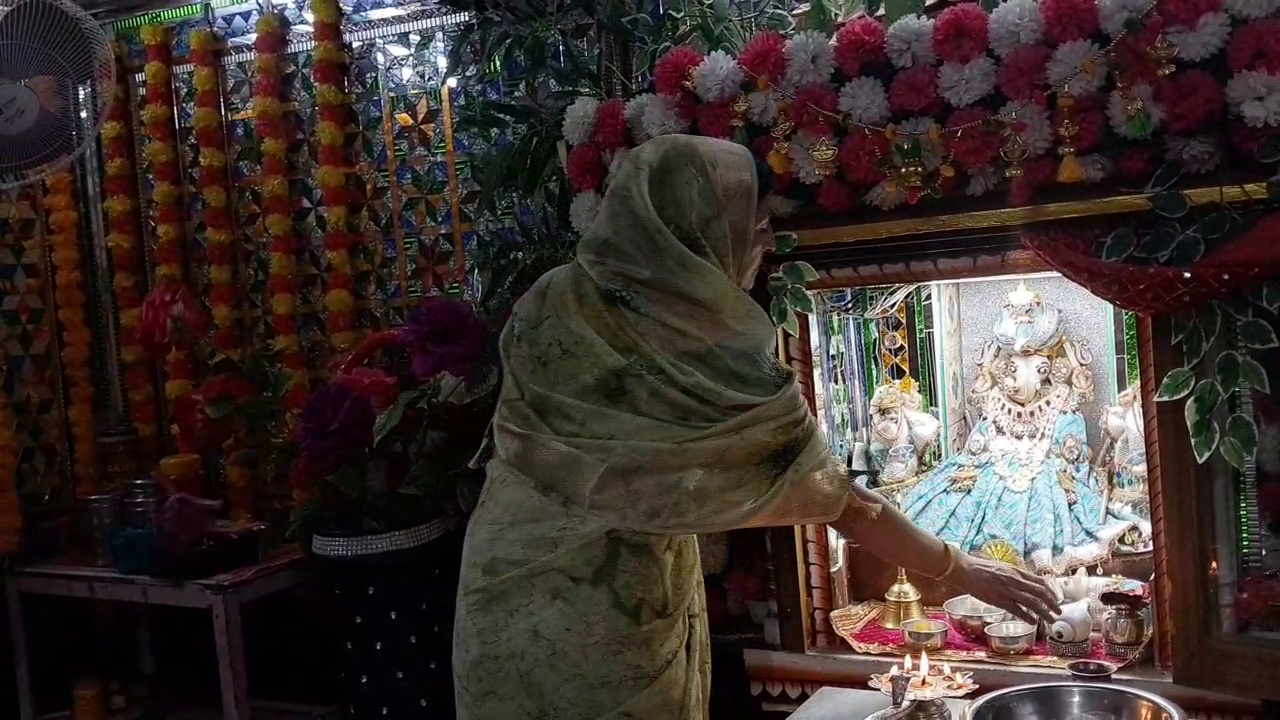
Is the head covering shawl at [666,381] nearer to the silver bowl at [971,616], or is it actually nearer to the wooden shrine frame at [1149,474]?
the wooden shrine frame at [1149,474]

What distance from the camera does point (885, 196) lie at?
2.45 m

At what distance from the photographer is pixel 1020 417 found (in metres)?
3.19

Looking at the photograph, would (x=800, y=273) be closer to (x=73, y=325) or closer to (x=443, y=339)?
(x=443, y=339)

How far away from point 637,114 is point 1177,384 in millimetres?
1266

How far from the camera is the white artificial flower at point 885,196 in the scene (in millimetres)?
2432

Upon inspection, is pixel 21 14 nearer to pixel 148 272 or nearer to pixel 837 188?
pixel 148 272

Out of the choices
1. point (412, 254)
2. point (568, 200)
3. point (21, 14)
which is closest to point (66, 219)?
point (21, 14)

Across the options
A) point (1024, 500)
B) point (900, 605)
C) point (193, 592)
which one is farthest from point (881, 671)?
point (193, 592)

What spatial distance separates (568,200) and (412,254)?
743 millimetres

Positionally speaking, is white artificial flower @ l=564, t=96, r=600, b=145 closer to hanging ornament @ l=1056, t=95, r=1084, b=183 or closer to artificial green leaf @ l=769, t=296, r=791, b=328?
artificial green leaf @ l=769, t=296, r=791, b=328

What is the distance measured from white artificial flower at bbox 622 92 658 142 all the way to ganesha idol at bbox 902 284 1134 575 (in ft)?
3.88

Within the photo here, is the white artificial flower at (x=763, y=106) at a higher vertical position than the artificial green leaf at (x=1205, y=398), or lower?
higher

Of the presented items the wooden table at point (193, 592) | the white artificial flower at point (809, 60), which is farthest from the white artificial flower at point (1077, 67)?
the wooden table at point (193, 592)

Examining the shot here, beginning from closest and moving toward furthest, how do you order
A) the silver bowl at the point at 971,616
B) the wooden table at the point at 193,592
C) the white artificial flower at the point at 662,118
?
the white artificial flower at the point at 662,118 → the silver bowl at the point at 971,616 → the wooden table at the point at 193,592
